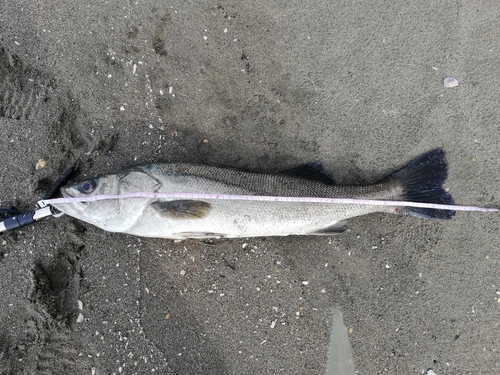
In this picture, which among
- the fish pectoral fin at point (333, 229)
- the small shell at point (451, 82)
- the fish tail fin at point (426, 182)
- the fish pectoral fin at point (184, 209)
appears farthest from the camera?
the small shell at point (451, 82)

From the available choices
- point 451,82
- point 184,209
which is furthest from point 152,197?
point 451,82

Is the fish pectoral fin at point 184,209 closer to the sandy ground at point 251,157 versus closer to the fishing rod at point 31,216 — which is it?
the sandy ground at point 251,157

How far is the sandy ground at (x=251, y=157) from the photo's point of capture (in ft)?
12.3

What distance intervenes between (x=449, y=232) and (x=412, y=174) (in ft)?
2.81

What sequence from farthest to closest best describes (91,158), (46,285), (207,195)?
(91,158)
(46,285)
(207,195)

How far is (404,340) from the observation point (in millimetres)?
3846

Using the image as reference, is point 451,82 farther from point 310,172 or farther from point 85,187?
point 85,187

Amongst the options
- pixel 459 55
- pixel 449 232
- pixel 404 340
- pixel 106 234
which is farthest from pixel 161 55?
pixel 404 340

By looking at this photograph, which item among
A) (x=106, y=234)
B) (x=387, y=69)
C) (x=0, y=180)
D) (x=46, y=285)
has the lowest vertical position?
(x=46, y=285)

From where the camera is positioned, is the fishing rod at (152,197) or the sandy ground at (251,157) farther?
the sandy ground at (251,157)

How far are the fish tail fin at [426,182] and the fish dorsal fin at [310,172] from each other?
0.79 meters

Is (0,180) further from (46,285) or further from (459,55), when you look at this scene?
(459,55)

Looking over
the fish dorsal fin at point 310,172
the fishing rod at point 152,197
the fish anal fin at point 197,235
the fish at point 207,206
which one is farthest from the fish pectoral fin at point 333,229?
the fish anal fin at point 197,235

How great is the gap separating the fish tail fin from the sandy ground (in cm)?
18
